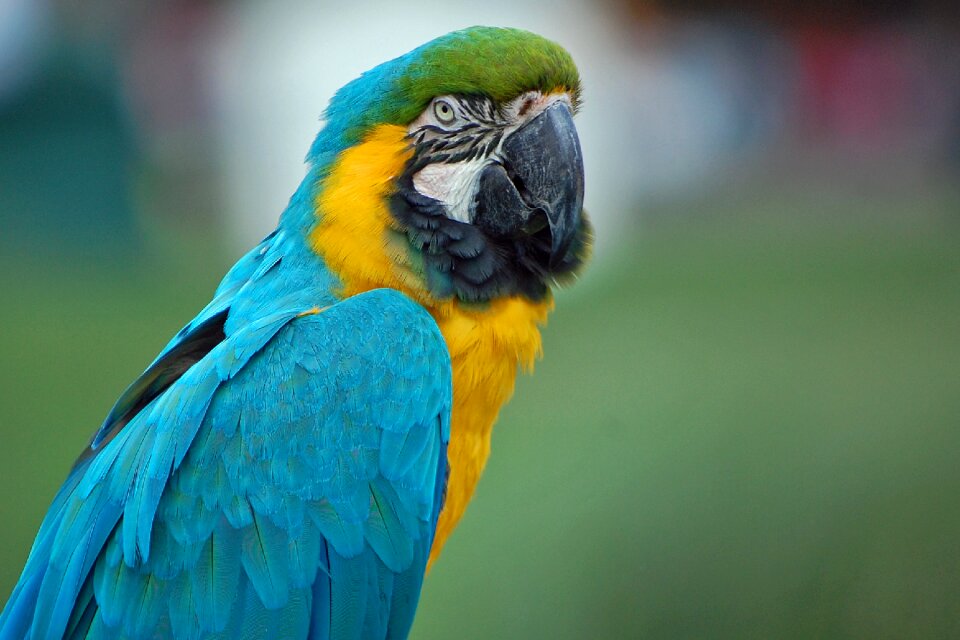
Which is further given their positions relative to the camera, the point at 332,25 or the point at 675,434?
the point at 332,25

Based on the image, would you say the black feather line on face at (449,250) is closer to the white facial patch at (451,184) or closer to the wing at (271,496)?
the white facial patch at (451,184)

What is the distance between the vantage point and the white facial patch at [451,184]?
1.83 metres

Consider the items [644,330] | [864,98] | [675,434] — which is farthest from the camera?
[864,98]

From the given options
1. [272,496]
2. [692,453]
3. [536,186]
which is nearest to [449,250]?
[536,186]

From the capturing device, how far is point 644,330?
6055 mm

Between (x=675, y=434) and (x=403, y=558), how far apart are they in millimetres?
2668

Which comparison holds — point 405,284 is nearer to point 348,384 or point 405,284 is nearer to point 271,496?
point 348,384

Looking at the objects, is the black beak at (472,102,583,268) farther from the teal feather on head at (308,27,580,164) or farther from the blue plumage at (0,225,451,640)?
the blue plumage at (0,225,451,640)

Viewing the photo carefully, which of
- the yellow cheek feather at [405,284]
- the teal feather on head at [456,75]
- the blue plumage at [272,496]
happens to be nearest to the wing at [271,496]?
the blue plumage at [272,496]

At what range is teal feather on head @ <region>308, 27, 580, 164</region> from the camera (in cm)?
182

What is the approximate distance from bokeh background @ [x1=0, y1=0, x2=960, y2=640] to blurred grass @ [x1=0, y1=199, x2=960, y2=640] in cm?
1

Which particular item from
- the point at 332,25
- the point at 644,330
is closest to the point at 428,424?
the point at 644,330

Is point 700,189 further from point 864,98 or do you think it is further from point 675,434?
point 675,434

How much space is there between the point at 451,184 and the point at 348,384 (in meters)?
0.45
